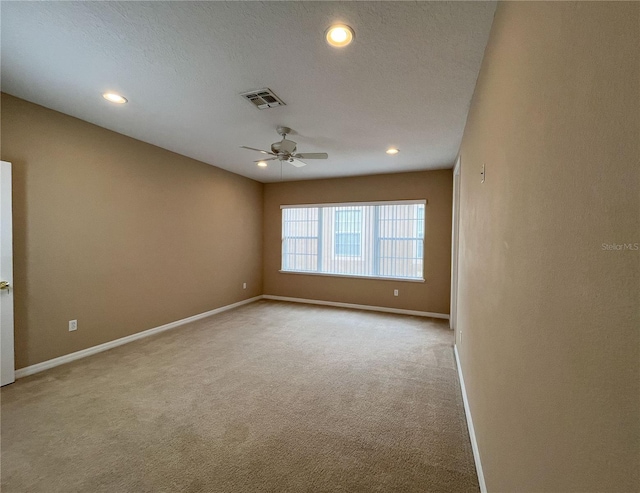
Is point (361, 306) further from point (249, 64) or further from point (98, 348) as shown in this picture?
point (249, 64)

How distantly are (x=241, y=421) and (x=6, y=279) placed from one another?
8.24 feet

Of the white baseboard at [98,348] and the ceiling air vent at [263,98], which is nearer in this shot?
the ceiling air vent at [263,98]

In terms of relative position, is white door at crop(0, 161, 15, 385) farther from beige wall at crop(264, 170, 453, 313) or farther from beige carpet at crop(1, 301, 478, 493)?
beige wall at crop(264, 170, 453, 313)

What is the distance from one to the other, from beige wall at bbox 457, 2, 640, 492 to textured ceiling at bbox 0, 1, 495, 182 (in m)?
0.65

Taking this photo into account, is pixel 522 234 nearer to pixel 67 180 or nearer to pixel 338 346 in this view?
pixel 338 346

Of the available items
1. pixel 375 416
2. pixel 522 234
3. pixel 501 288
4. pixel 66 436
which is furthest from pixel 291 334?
pixel 522 234

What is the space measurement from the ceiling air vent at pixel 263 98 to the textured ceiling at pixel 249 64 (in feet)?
0.22

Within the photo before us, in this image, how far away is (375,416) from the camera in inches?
85.0

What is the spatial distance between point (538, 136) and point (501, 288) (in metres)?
0.70

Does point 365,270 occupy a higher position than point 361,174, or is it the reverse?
point 361,174

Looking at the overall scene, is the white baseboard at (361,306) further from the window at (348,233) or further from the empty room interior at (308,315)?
the window at (348,233)

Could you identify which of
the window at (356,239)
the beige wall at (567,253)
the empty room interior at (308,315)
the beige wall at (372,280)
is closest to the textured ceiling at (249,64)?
the empty room interior at (308,315)

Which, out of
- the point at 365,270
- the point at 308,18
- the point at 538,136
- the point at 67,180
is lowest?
the point at 365,270

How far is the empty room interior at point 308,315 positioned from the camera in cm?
62
